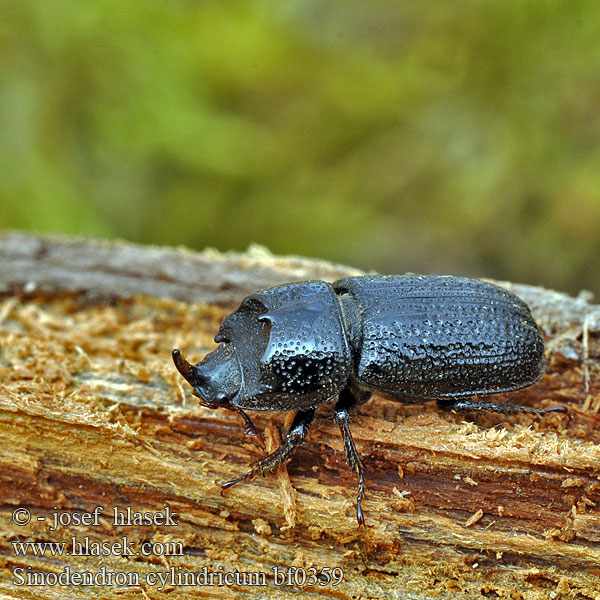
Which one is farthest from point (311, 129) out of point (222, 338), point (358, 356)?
point (358, 356)

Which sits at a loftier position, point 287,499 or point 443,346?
point 443,346

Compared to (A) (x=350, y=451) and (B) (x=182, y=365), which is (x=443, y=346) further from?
(B) (x=182, y=365)

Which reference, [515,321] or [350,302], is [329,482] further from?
[515,321]

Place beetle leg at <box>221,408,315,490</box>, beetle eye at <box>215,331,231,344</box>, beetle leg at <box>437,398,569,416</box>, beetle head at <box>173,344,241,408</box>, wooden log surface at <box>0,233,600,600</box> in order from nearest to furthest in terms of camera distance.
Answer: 1. wooden log surface at <box>0,233,600,600</box>
2. beetle leg at <box>221,408,315,490</box>
3. beetle head at <box>173,344,241,408</box>
4. beetle leg at <box>437,398,569,416</box>
5. beetle eye at <box>215,331,231,344</box>

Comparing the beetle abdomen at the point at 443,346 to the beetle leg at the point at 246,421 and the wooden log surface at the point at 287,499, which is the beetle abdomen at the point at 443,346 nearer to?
the wooden log surface at the point at 287,499

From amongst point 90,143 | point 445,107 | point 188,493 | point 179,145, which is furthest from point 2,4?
point 188,493

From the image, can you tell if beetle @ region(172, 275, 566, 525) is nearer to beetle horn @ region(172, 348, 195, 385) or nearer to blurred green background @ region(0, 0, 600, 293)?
beetle horn @ region(172, 348, 195, 385)

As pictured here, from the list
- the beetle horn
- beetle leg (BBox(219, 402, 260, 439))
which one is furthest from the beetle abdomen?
the beetle horn
